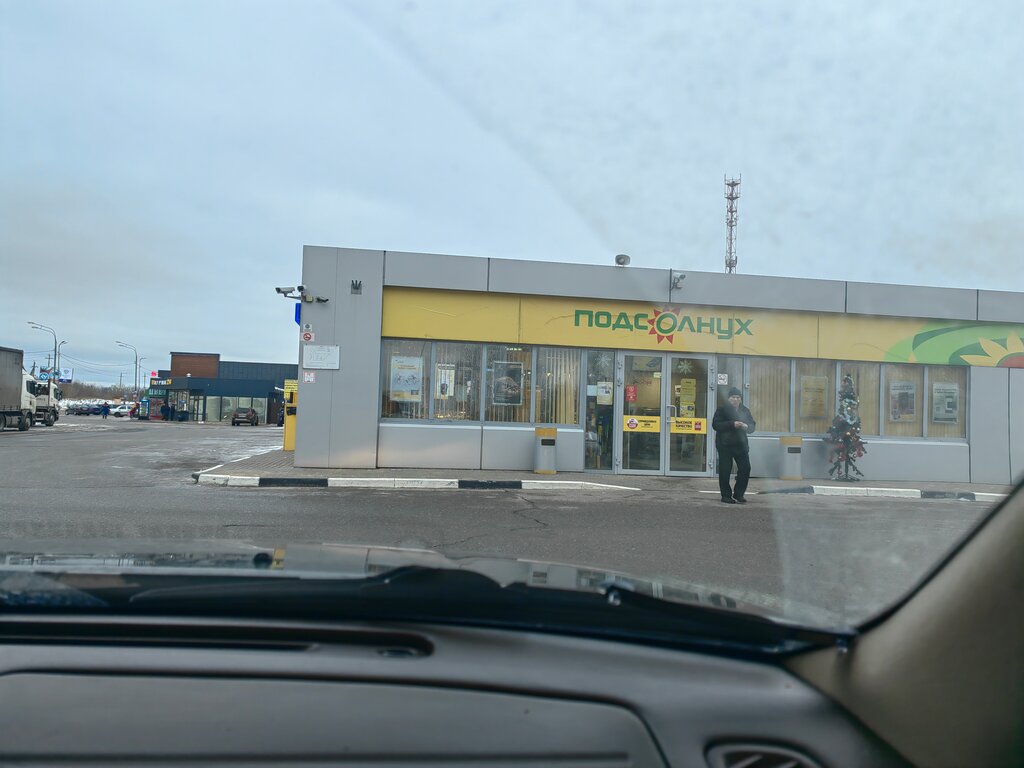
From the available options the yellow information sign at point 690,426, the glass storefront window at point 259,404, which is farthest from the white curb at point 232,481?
the glass storefront window at point 259,404

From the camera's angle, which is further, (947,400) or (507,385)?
(947,400)

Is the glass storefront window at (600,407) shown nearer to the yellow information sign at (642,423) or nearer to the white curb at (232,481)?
A: the yellow information sign at (642,423)

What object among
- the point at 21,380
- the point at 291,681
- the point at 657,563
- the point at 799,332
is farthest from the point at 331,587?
the point at 21,380

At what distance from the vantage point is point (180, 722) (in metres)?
1.39

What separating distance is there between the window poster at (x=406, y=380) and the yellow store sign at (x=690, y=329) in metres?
0.56

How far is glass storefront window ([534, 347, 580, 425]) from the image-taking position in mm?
15195

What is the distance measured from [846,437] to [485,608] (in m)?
14.6

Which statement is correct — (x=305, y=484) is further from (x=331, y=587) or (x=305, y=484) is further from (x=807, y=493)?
(x=331, y=587)

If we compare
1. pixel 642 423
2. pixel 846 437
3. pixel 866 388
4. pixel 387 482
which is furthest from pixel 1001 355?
pixel 387 482

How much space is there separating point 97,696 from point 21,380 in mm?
36700

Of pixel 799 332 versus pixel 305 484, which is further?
pixel 799 332

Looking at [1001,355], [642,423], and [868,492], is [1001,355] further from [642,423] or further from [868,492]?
[642,423]

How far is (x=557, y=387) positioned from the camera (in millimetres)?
15250

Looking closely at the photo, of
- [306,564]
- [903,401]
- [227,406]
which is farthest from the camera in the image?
[227,406]
